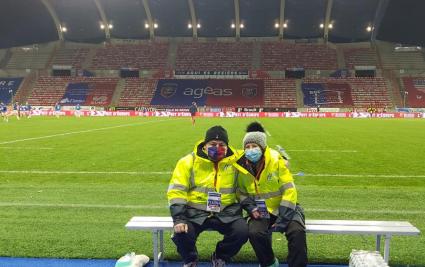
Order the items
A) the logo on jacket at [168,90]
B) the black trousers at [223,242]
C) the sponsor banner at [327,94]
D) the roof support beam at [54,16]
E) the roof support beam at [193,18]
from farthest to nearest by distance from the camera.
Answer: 1. the logo on jacket at [168,90]
2. the roof support beam at [54,16]
3. the roof support beam at [193,18]
4. the sponsor banner at [327,94]
5. the black trousers at [223,242]

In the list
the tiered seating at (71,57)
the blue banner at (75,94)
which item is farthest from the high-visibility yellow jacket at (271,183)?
the tiered seating at (71,57)

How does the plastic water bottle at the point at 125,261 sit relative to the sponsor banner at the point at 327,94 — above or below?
below

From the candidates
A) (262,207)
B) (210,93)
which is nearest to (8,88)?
(210,93)

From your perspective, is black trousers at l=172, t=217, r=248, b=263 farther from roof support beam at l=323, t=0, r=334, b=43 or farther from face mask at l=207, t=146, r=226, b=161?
roof support beam at l=323, t=0, r=334, b=43

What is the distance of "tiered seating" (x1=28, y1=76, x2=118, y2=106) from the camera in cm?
5994

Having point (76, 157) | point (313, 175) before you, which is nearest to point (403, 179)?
point (313, 175)

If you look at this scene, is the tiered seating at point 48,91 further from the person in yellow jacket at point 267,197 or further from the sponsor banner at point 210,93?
the person in yellow jacket at point 267,197

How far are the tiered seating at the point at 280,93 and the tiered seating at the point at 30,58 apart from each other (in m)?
35.7

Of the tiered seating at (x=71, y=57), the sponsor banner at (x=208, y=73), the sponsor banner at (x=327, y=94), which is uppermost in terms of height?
the tiered seating at (x=71, y=57)

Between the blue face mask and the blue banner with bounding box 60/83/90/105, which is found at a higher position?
the blue banner with bounding box 60/83/90/105

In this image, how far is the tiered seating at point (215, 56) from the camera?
63250 mm

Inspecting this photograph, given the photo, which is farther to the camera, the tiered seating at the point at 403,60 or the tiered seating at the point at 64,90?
the tiered seating at the point at 403,60

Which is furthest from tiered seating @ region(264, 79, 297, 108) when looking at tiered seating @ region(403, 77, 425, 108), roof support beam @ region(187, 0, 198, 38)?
tiered seating @ region(403, 77, 425, 108)

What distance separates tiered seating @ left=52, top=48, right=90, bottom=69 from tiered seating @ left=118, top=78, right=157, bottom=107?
929cm
